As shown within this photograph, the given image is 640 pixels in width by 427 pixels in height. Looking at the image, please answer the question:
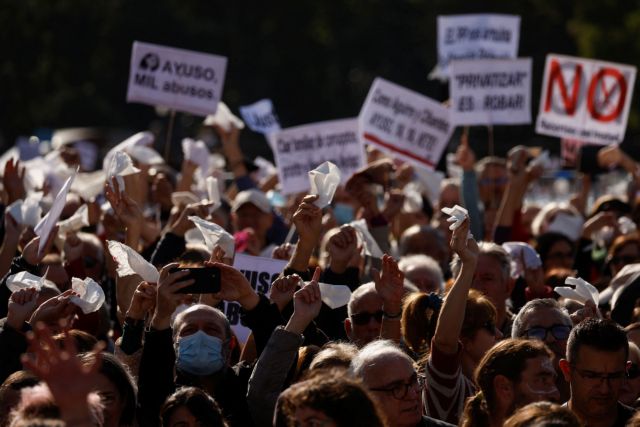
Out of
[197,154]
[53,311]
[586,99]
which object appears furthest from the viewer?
[586,99]

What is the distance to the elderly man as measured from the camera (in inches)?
315

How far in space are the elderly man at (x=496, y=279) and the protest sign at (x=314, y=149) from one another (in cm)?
452

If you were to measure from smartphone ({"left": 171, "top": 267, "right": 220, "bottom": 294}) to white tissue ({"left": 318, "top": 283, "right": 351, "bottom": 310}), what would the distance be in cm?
103

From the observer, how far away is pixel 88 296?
22.7 feet

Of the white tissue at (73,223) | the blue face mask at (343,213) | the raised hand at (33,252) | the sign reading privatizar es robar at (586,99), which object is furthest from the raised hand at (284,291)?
the sign reading privatizar es robar at (586,99)

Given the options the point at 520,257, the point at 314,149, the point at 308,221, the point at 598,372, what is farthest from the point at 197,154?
the point at 598,372

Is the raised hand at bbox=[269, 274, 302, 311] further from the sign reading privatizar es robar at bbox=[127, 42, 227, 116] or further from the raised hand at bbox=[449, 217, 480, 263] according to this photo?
the sign reading privatizar es robar at bbox=[127, 42, 227, 116]

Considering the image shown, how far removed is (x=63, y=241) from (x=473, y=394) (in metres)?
3.77

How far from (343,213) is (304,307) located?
19.1ft

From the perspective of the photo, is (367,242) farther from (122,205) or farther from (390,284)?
(390,284)

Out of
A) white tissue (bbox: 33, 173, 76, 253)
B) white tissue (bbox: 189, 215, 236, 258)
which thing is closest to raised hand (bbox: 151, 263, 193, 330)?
white tissue (bbox: 189, 215, 236, 258)

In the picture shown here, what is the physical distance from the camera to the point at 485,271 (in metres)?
8.05

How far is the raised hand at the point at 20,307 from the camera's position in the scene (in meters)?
6.75

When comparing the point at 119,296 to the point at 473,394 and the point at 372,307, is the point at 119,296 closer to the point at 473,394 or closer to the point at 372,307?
the point at 372,307
